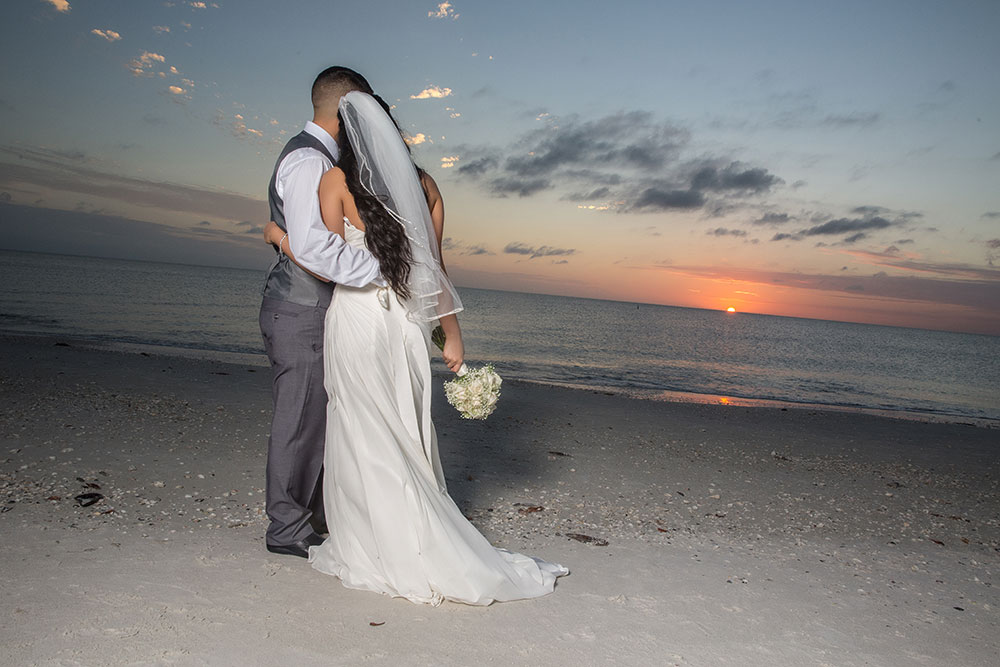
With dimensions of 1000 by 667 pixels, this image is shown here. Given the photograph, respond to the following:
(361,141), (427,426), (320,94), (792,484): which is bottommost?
(792,484)

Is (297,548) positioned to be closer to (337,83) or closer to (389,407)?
(389,407)

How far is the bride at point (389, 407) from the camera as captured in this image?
321 cm

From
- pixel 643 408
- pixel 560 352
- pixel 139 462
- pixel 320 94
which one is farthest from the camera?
pixel 560 352

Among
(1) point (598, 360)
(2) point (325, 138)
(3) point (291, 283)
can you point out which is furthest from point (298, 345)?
(1) point (598, 360)

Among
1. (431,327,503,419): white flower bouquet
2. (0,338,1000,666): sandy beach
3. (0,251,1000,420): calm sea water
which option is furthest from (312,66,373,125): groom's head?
(0,251,1000,420): calm sea water

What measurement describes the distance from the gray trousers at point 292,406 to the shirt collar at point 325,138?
872mm

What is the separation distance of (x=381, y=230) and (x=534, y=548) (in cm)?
227

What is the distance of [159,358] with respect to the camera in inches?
441

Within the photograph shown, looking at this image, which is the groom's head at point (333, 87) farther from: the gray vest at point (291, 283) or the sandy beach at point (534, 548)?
the sandy beach at point (534, 548)

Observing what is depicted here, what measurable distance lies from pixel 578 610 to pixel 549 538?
3.65 feet

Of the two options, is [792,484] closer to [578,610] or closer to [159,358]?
[578,610]

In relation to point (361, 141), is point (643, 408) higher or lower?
lower

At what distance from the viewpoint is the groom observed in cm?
348

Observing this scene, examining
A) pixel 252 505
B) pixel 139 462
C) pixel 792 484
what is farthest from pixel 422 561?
pixel 792 484
